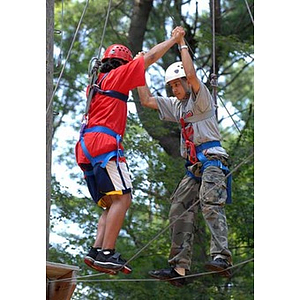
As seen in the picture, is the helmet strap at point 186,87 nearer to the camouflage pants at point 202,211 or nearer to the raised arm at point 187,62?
the raised arm at point 187,62

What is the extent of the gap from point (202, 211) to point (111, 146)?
32.3 inches

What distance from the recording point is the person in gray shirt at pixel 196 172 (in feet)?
23.0

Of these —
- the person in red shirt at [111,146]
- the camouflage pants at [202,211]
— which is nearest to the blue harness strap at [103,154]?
the person in red shirt at [111,146]

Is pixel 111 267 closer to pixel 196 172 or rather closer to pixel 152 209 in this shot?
pixel 196 172

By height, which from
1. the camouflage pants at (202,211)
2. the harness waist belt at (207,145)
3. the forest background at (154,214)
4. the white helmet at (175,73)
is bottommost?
the camouflage pants at (202,211)

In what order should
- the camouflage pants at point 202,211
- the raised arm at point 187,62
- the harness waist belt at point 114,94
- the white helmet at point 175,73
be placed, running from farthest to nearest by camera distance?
the white helmet at point 175,73
the camouflage pants at point 202,211
the harness waist belt at point 114,94
the raised arm at point 187,62

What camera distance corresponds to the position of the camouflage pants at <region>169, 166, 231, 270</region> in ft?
23.0

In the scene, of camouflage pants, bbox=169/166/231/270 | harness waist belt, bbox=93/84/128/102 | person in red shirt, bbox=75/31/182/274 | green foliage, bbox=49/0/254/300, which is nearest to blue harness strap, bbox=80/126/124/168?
person in red shirt, bbox=75/31/182/274

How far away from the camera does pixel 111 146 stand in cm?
681

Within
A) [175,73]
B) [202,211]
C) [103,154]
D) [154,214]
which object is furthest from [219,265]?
[154,214]

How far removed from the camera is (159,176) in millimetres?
13180

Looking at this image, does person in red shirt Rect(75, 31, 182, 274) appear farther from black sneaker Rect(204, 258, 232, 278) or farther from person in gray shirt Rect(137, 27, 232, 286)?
black sneaker Rect(204, 258, 232, 278)

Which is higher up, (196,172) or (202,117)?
(202,117)
